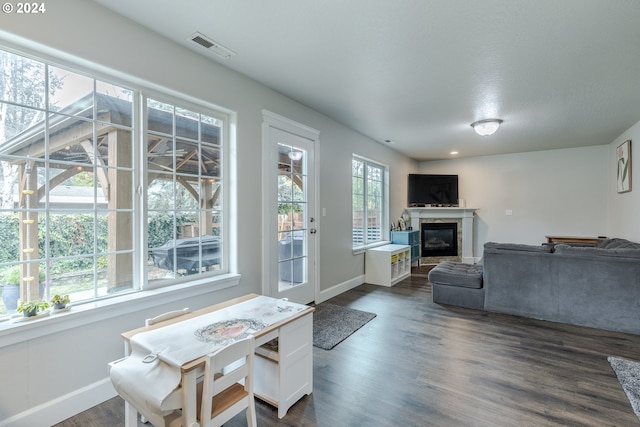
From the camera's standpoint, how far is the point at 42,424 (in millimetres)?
1692

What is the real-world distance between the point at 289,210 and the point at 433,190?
4.59 m

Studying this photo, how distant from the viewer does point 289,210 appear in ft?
11.7

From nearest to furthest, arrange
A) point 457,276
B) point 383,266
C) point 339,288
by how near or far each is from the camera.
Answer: point 457,276, point 339,288, point 383,266

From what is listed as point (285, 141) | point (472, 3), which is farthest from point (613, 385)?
point (285, 141)

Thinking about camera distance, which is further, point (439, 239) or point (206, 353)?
point (439, 239)

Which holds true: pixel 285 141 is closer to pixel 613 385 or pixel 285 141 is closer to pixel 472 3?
pixel 472 3

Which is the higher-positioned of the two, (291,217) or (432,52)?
(432,52)

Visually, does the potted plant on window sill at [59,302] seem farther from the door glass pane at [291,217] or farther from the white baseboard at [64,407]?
the door glass pane at [291,217]

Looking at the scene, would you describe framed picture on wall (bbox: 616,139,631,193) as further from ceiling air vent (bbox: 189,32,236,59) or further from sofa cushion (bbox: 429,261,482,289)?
ceiling air vent (bbox: 189,32,236,59)

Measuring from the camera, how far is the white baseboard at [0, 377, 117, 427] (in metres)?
1.63

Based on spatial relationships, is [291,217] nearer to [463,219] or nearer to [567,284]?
[567,284]

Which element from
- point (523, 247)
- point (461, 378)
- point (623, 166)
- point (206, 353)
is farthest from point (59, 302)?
point (623, 166)

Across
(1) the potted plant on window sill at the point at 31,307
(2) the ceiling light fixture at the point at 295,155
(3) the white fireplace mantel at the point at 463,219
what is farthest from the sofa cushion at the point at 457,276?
(1) the potted plant on window sill at the point at 31,307

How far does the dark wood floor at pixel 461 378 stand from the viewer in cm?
181
